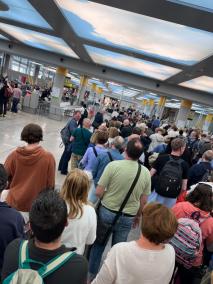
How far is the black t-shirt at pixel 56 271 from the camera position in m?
1.49

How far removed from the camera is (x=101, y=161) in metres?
4.23

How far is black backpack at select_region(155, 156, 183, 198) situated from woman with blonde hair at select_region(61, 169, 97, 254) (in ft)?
6.59

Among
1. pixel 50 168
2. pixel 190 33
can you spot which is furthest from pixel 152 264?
pixel 190 33

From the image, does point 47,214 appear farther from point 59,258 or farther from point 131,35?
point 131,35

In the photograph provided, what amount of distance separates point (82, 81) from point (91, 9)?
18.8 m

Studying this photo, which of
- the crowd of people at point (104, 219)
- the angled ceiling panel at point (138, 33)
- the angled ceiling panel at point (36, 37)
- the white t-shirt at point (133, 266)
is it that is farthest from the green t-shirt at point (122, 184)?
the angled ceiling panel at point (36, 37)

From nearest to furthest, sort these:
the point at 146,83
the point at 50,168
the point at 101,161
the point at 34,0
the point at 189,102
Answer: the point at 50,168 < the point at 101,161 < the point at 34,0 < the point at 146,83 < the point at 189,102

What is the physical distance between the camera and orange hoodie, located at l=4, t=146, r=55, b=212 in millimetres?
3189

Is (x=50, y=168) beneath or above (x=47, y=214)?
beneath

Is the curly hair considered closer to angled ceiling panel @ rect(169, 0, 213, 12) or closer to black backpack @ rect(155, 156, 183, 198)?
black backpack @ rect(155, 156, 183, 198)

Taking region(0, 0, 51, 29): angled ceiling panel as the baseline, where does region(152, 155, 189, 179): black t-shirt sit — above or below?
below

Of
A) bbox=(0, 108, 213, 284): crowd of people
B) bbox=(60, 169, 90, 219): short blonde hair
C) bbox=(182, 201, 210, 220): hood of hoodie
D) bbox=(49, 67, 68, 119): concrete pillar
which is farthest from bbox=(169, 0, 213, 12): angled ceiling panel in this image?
bbox=(49, 67, 68, 119): concrete pillar

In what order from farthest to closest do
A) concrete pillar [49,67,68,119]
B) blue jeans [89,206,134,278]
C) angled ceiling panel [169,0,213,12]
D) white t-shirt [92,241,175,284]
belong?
concrete pillar [49,67,68,119], angled ceiling panel [169,0,213,12], blue jeans [89,206,134,278], white t-shirt [92,241,175,284]

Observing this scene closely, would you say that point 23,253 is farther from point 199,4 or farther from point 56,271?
point 199,4
